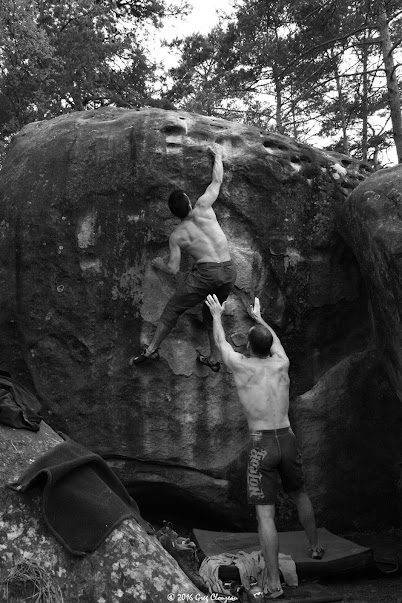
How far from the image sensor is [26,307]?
19.6 feet

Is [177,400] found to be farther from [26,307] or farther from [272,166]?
[272,166]

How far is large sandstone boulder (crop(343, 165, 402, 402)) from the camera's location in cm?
531

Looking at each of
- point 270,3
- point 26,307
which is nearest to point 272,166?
point 26,307

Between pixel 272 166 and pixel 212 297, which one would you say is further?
pixel 272 166

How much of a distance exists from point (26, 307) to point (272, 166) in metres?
2.69

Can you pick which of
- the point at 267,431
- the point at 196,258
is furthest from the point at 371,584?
the point at 196,258

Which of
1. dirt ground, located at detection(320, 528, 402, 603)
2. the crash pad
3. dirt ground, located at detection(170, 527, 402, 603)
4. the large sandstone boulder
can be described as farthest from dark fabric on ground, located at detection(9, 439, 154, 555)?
the large sandstone boulder

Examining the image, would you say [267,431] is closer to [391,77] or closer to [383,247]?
[383,247]

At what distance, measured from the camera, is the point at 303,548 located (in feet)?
17.3

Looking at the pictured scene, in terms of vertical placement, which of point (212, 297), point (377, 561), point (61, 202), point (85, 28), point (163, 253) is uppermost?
point (85, 28)

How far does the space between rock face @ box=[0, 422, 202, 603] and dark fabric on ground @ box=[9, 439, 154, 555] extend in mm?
51

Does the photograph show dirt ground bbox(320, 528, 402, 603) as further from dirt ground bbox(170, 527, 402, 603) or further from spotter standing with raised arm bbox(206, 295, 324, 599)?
spotter standing with raised arm bbox(206, 295, 324, 599)

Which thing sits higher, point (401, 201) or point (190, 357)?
point (401, 201)

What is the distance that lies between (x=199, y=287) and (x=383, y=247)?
159 centimetres
